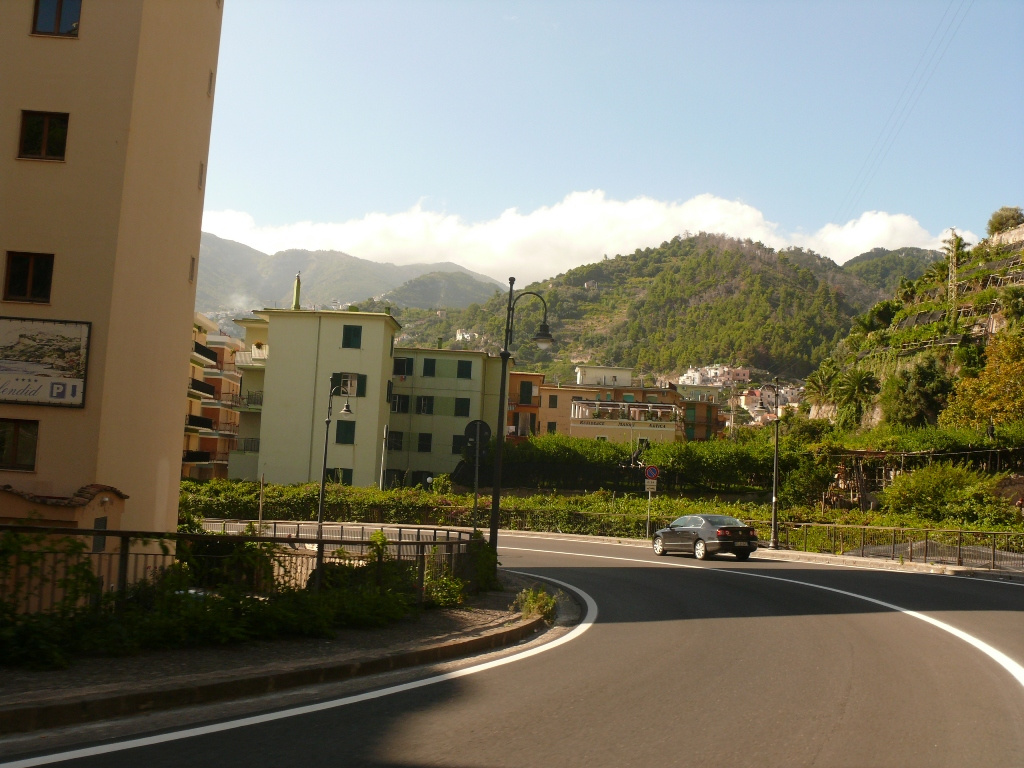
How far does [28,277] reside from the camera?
21016 mm

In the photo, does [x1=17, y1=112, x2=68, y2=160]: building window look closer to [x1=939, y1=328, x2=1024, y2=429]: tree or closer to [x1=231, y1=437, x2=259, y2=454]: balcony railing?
[x1=231, y1=437, x2=259, y2=454]: balcony railing

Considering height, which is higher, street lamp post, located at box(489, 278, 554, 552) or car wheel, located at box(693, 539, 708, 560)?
street lamp post, located at box(489, 278, 554, 552)

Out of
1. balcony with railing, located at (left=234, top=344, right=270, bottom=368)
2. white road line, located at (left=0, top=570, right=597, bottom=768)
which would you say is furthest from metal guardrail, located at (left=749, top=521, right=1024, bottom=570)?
balcony with railing, located at (left=234, top=344, right=270, bottom=368)

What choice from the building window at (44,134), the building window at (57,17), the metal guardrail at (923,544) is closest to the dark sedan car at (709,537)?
the metal guardrail at (923,544)

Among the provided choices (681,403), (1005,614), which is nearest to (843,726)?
(1005,614)

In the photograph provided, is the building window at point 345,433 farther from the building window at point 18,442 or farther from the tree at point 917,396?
the tree at point 917,396

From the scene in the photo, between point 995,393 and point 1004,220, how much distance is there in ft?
211

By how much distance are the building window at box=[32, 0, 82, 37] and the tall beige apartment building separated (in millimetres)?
24

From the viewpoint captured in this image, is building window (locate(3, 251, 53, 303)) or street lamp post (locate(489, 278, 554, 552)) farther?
building window (locate(3, 251, 53, 303))

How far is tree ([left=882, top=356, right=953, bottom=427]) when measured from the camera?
266 feet

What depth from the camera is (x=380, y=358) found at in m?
62.1

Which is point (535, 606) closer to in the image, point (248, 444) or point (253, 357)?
point (248, 444)

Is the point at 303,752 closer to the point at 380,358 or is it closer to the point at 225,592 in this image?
the point at 225,592

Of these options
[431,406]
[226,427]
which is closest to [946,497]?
[431,406]
